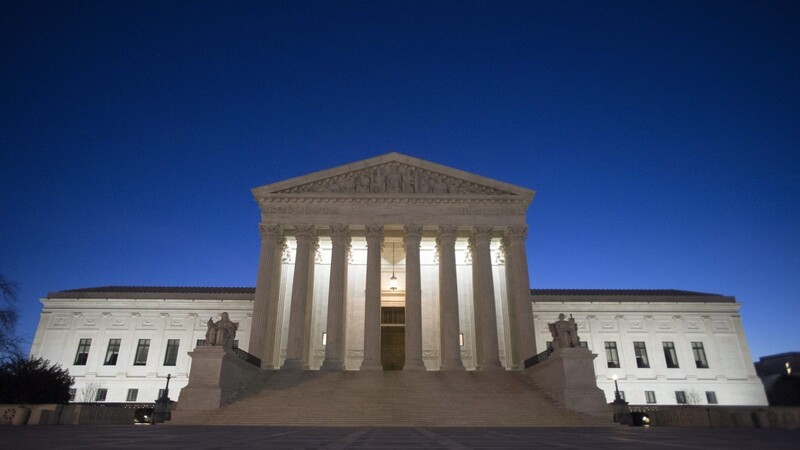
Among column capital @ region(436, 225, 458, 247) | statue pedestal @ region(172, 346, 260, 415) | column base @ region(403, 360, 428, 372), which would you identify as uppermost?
column capital @ region(436, 225, 458, 247)

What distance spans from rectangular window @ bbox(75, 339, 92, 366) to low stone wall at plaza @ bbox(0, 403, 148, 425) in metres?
24.5

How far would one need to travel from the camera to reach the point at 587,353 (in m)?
24.8

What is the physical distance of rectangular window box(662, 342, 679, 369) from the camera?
1673 inches

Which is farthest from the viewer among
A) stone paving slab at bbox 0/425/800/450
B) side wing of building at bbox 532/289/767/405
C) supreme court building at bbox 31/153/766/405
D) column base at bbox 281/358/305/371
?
side wing of building at bbox 532/289/767/405

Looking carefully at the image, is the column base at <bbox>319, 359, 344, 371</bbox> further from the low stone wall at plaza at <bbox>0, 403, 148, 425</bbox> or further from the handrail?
the handrail

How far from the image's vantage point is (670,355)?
140 feet

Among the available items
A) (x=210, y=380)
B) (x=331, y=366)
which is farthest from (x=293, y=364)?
(x=210, y=380)

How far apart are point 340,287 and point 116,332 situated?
77.0ft

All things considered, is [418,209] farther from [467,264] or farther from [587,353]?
[587,353]

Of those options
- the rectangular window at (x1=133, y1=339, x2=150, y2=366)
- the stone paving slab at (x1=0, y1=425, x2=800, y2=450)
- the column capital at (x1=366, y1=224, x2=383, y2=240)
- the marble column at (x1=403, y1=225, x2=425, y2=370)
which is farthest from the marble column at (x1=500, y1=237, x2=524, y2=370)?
the rectangular window at (x1=133, y1=339, x2=150, y2=366)

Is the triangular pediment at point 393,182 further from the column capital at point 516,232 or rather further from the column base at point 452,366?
the column base at point 452,366

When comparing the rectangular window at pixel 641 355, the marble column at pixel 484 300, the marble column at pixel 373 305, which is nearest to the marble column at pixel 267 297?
the marble column at pixel 373 305

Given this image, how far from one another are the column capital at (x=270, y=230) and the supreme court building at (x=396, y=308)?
10 cm

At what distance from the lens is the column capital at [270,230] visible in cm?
Answer: 3462
